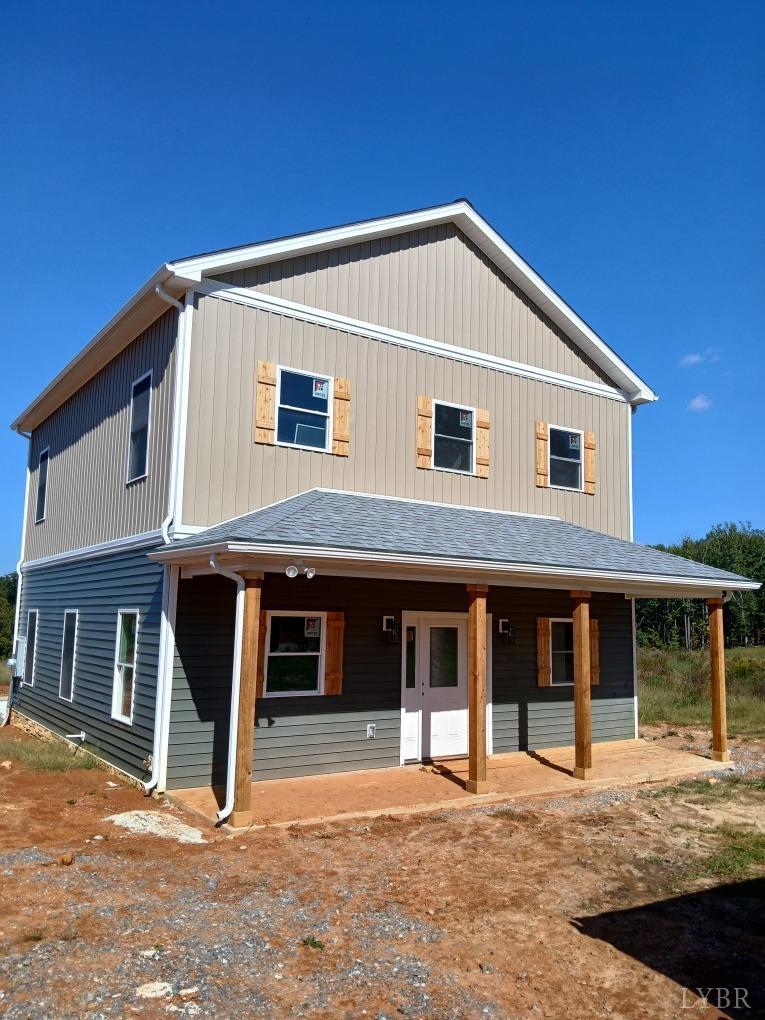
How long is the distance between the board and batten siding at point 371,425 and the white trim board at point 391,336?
0.31ft

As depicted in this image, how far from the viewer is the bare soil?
13.4ft

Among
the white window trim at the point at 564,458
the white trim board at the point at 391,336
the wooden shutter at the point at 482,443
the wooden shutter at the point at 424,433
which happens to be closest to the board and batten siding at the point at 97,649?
the white trim board at the point at 391,336

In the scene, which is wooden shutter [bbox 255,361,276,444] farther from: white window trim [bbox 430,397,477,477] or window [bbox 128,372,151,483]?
white window trim [bbox 430,397,477,477]

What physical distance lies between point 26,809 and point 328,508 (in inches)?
193

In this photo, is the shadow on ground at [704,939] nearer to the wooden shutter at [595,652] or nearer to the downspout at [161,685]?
the downspout at [161,685]

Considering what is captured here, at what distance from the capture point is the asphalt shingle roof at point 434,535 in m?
8.31

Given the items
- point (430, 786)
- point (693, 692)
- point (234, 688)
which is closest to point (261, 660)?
point (234, 688)

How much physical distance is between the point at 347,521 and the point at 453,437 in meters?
3.64

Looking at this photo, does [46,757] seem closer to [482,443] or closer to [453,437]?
[453,437]

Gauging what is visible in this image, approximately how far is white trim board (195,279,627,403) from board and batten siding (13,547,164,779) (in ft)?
12.3

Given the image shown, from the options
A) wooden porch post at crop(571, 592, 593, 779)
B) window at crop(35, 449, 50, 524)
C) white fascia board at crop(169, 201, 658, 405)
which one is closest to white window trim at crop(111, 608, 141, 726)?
white fascia board at crop(169, 201, 658, 405)

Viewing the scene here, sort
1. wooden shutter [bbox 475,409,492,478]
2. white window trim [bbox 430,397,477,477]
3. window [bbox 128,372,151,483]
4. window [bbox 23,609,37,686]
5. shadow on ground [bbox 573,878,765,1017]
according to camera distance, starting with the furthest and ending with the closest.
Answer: window [bbox 23,609,37,686]
wooden shutter [bbox 475,409,492,478]
white window trim [bbox 430,397,477,477]
window [bbox 128,372,151,483]
shadow on ground [bbox 573,878,765,1017]

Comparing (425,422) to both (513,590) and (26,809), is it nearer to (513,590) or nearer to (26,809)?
(513,590)

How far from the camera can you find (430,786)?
9.43 metres
